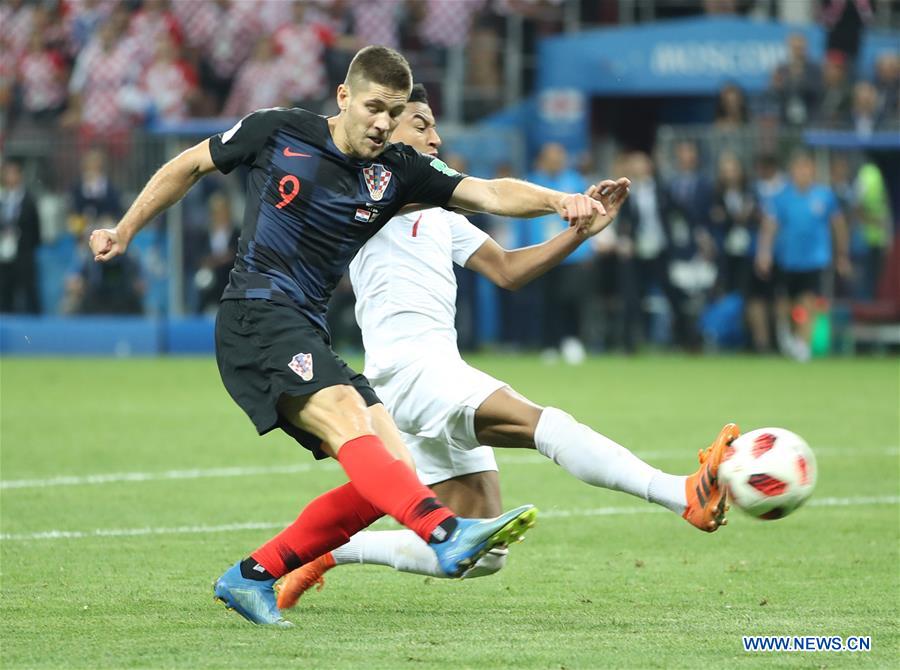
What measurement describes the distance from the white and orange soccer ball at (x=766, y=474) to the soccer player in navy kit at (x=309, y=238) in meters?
1.02

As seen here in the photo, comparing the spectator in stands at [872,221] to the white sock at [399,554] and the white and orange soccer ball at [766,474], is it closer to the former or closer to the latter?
the white sock at [399,554]

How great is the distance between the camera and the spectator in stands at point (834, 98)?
2067cm

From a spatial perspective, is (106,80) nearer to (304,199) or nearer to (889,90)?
(889,90)

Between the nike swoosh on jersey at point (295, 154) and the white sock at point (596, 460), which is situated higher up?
the nike swoosh on jersey at point (295, 154)

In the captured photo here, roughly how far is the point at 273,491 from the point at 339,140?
414 cm

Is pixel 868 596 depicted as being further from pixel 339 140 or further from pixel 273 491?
pixel 273 491

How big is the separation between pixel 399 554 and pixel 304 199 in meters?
1.46

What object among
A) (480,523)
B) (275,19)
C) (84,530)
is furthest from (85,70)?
(480,523)

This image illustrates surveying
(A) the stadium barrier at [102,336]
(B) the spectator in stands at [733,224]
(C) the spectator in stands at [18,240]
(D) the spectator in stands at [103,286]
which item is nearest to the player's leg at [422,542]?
(B) the spectator in stands at [733,224]

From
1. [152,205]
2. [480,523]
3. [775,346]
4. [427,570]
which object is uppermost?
[152,205]

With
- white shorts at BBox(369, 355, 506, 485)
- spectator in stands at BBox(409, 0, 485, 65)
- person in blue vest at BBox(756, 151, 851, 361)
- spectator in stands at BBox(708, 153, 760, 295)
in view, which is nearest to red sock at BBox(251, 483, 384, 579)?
white shorts at BBox(369, 355, 506, 485)

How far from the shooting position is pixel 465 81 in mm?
22078

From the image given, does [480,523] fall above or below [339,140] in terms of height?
below

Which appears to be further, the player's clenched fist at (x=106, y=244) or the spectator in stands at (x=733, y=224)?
the spectator in stands at (x=733, y=224)
